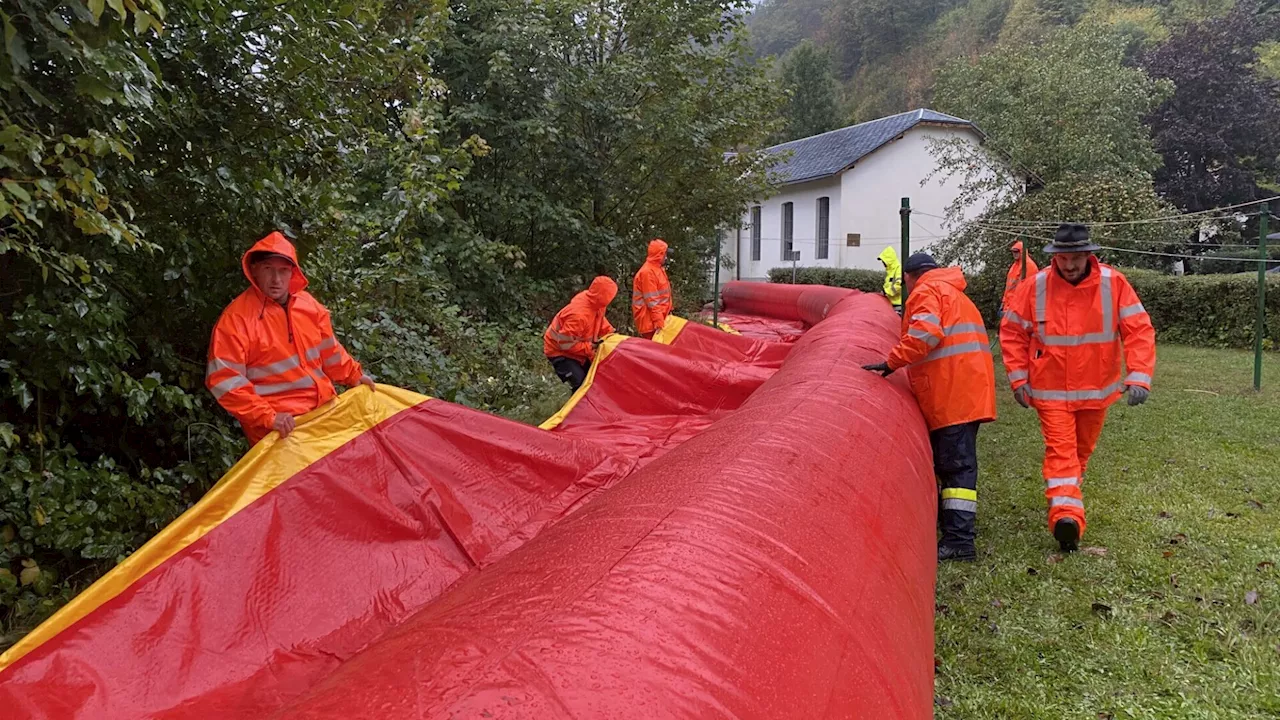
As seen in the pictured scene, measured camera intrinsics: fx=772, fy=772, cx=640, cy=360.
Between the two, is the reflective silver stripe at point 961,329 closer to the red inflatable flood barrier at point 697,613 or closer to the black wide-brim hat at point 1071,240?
the black wide-brim hat at point 1071,240

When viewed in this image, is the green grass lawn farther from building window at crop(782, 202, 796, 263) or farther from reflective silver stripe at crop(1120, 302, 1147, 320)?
building window at crop(782, 202, 796, 263)

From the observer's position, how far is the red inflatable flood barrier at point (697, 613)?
1.26 metres

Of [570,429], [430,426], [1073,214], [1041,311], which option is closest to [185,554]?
[430,426]

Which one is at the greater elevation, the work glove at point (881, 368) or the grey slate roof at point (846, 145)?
the grey slate roof at point (846, 145)

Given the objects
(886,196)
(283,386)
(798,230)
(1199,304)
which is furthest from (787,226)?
(283,386)

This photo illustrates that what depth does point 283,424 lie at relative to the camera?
3102 mm

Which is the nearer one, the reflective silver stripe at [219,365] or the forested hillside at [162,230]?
the forested hillside at [162,230]

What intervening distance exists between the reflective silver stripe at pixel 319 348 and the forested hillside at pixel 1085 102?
791 cm

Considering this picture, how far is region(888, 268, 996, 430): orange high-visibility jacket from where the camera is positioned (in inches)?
161

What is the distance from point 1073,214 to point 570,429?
12480mm

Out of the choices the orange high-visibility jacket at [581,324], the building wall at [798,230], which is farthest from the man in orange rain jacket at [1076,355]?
the building wall at [798,230]

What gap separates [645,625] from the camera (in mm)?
1402

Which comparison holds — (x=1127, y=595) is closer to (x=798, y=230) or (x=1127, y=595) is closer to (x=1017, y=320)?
(x=1017, y=320)

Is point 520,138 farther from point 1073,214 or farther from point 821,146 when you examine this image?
point 821,146
